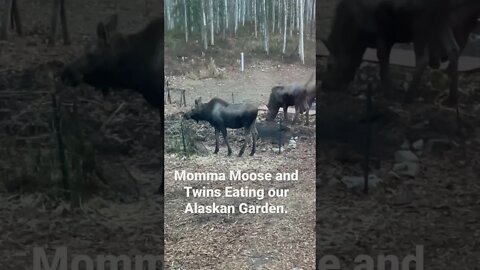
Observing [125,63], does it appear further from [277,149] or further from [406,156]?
[406,156]

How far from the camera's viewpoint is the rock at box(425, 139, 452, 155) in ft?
14.4

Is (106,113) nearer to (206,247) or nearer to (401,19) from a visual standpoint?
(206,247)

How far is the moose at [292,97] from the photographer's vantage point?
171 inches

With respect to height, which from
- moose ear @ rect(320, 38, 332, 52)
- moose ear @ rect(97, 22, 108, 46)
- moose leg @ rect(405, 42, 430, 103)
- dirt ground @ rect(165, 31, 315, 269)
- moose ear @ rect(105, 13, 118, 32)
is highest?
moose ear @ rect(105, 13, 118, 32)

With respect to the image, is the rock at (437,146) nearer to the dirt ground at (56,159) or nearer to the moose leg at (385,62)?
the moose leg at (385,62)

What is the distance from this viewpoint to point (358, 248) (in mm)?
4391

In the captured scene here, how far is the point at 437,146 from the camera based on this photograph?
441 centimetres

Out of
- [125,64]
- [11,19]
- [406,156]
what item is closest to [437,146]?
[406,156]

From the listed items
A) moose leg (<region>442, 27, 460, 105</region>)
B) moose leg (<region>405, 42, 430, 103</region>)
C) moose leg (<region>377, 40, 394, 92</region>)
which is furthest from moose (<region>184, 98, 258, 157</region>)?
moose leg (<region>442, 27, 460, 105</region>)

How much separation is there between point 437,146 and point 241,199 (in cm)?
117

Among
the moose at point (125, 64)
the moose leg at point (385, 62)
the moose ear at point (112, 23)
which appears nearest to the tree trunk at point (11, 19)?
the moose at point (125, 64)

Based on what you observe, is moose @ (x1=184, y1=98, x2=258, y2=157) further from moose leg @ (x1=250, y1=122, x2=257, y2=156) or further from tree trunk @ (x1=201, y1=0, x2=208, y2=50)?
tree trunk @ (x1=201, y1=0, x2=208, y2=50)

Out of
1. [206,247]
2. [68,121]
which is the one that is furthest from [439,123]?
[68,121]

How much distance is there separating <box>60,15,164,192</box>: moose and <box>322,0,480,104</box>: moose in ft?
3.14
